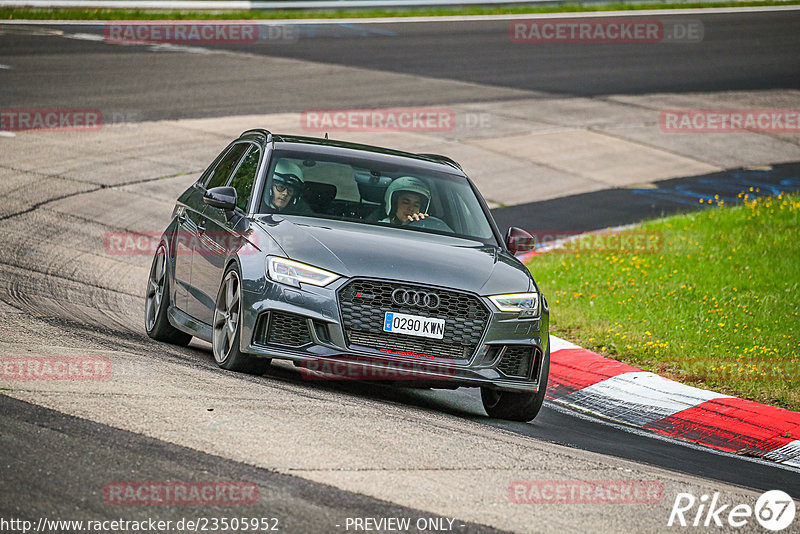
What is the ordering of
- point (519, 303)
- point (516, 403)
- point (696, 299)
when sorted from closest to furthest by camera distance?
point (519, 303)
point (516, 403)
point (696, 299)

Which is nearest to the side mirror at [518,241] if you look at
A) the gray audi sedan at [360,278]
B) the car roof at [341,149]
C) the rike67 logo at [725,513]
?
the gray audi sedan at [360,278]

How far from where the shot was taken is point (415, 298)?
7.66m

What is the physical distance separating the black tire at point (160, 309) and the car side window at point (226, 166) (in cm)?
69

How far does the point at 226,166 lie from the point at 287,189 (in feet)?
4.29

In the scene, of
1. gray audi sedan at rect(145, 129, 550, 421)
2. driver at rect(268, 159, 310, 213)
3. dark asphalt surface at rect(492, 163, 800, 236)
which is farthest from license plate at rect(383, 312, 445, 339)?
dark asphalt surface at rect(492, 163, 800, 236)

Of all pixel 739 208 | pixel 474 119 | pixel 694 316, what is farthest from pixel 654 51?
pixel 694 316

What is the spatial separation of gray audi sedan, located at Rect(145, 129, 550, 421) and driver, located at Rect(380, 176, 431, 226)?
11 millimetres

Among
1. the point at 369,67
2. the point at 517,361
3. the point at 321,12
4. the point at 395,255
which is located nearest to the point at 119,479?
the point at 395,255

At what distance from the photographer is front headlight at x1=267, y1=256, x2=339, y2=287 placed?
766 cm

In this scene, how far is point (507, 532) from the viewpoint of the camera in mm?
5320

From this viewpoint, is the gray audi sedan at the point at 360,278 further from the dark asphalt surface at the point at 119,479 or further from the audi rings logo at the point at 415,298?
the dark asphalt surface at the point at 119,479

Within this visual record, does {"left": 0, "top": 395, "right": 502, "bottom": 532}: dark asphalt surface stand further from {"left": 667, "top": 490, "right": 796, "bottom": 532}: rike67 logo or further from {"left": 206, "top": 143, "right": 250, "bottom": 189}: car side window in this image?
{"left": 206, "top": 143, "right": 250, "bottom": 189}: car side window

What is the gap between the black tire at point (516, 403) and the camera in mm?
8328

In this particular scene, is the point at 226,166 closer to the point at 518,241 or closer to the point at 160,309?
the point at 160,309
